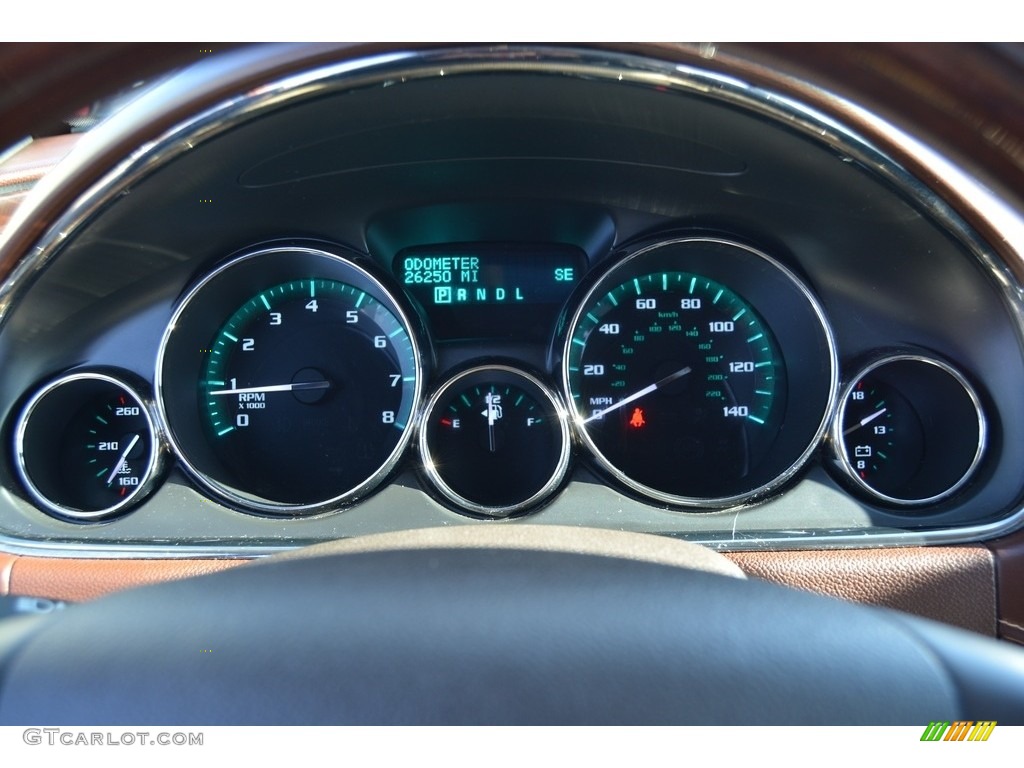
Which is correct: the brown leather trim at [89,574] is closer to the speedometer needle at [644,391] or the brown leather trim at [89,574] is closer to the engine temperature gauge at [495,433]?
the engine temperature gauge at [495,433]

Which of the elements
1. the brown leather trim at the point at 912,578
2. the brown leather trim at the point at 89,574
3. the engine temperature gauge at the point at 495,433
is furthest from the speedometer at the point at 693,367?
the brown leather trim at the point at 89,574

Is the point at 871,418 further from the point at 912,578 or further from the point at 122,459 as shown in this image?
the point at 122,459

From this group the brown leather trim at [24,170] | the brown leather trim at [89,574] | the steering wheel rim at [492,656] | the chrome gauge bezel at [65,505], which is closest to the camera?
the steering wheel rim at [492,656]

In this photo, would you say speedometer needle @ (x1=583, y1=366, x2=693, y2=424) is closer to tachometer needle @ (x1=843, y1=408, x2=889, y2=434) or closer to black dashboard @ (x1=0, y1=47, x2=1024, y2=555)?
black dashboard @ (x1=0, y1=47, x2=1024, y2=555)

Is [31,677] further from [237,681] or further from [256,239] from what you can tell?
[256,239]

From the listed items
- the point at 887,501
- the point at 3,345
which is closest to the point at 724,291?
the point at 887,501

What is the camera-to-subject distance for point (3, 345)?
264cm

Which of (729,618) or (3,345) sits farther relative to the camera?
(3,345)

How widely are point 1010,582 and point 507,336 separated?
1559 mm

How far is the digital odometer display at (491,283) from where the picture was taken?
3.09 metres

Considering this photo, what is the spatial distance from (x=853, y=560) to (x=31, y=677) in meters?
1.80

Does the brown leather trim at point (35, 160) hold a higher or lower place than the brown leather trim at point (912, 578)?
higher

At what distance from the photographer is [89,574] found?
2.40m
